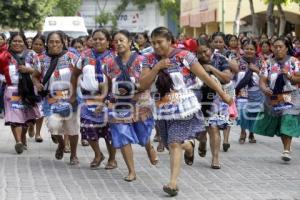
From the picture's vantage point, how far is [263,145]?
12.6 meters

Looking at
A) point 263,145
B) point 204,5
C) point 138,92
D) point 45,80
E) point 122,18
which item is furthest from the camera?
point 122,18

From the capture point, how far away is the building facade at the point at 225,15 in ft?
114

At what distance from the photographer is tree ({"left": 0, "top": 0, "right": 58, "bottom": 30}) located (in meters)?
40.5

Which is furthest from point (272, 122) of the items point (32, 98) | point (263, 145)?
point (32, 98)

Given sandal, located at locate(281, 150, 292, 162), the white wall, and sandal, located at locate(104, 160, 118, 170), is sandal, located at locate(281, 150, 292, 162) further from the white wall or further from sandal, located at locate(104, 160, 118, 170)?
the white wall

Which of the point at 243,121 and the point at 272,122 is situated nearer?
the point at 272,122

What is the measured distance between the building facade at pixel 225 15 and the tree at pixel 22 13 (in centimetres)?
927

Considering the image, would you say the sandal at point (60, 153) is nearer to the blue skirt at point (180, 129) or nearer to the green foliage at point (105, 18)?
the blue skirt at point (180, 129)

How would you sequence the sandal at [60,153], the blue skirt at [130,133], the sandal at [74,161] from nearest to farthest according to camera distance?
the blue skirt at [130,133] < the sandal at [74,161] < the sandal at [60,153]

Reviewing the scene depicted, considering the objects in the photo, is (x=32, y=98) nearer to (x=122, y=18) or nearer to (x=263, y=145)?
(x=263, y=145)

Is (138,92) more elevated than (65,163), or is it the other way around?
(138,92)

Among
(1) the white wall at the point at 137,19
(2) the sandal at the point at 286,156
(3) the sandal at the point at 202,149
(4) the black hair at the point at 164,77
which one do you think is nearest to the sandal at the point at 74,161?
(3) the sandal at the point at 202,149

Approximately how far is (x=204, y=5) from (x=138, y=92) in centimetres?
3765

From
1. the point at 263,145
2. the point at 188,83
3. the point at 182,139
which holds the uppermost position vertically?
the point at 188,83
